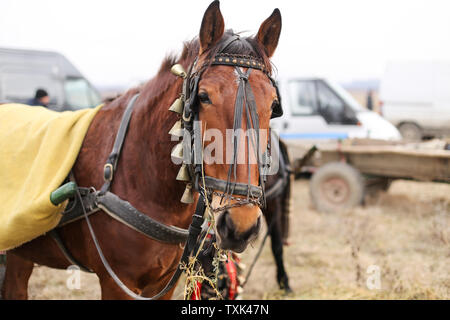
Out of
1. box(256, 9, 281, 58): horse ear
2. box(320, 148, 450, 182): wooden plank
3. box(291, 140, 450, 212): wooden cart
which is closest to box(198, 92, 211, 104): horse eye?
box(256, 9, 281, 58): horse ear

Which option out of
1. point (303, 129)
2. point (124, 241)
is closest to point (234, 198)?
point (124, 241)

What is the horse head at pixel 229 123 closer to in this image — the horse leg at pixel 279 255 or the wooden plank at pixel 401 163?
the horse leg at pixel 279 255

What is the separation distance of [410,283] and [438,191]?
4851mm

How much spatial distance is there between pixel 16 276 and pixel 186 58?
2.08m

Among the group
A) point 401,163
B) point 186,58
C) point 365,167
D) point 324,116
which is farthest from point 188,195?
point 324,116

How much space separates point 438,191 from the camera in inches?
298

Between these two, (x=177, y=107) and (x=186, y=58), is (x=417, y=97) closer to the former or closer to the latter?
(x=186, y=58)

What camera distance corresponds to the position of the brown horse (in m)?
1.53

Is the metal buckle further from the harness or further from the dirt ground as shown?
the dirt ground

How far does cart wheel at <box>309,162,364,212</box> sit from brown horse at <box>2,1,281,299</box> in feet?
14.8

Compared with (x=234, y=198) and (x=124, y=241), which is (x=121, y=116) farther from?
(x=234, y=198)

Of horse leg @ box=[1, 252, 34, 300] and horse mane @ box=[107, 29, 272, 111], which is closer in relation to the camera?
horse mane @ box=[107, 29, 272, 111]

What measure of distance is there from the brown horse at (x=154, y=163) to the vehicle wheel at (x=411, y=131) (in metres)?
11.8

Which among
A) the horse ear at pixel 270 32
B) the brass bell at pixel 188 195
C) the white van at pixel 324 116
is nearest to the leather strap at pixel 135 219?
the brass bell at pixel 188 195
